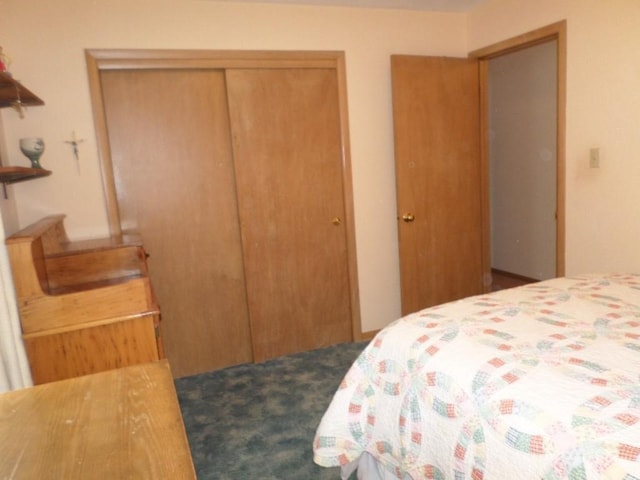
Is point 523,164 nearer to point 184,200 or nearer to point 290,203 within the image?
point 290,203

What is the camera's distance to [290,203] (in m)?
3.08

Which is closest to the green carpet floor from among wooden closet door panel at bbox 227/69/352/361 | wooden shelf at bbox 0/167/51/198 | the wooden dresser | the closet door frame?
wooden closet door panel at bbox 227/69/352/361

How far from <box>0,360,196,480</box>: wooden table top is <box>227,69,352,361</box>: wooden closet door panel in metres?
1.95

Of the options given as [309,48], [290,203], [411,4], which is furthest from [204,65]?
[411,4]

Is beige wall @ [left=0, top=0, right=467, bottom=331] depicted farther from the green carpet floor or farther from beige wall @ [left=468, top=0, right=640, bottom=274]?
beige wall @ [left=468, top=0, right=640, bottom=274]

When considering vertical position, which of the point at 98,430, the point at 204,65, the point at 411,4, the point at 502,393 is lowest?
the point at 502,393

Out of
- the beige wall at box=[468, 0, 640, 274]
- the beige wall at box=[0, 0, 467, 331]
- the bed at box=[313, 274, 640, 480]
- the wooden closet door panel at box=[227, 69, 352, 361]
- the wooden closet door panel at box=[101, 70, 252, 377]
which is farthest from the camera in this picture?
the wooden closet door panel at box=[227, 69, 352, 361]

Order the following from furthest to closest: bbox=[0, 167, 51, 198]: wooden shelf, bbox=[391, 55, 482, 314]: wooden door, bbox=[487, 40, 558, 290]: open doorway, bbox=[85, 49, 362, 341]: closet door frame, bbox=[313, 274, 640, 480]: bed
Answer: bbox=[487, 40, 558, 290]: open doorway → bbox=[391, 55, 482, 314]: wooden door → bbox=[85, 49, 362, 341]: closet door frame → bbox=[0, 167, 51, 198]: wooden shelf → bbox=[313, 274, 640, 480]: bed

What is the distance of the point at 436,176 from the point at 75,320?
2.42 m

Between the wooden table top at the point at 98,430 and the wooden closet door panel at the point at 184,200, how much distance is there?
1841 millimetres

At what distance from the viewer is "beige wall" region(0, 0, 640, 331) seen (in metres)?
2.41

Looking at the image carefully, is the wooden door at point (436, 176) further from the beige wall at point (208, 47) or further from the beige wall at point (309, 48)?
the beige wall at point (309, 48)

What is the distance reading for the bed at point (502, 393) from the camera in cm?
98

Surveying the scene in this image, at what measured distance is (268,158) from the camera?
2998 millimetres
